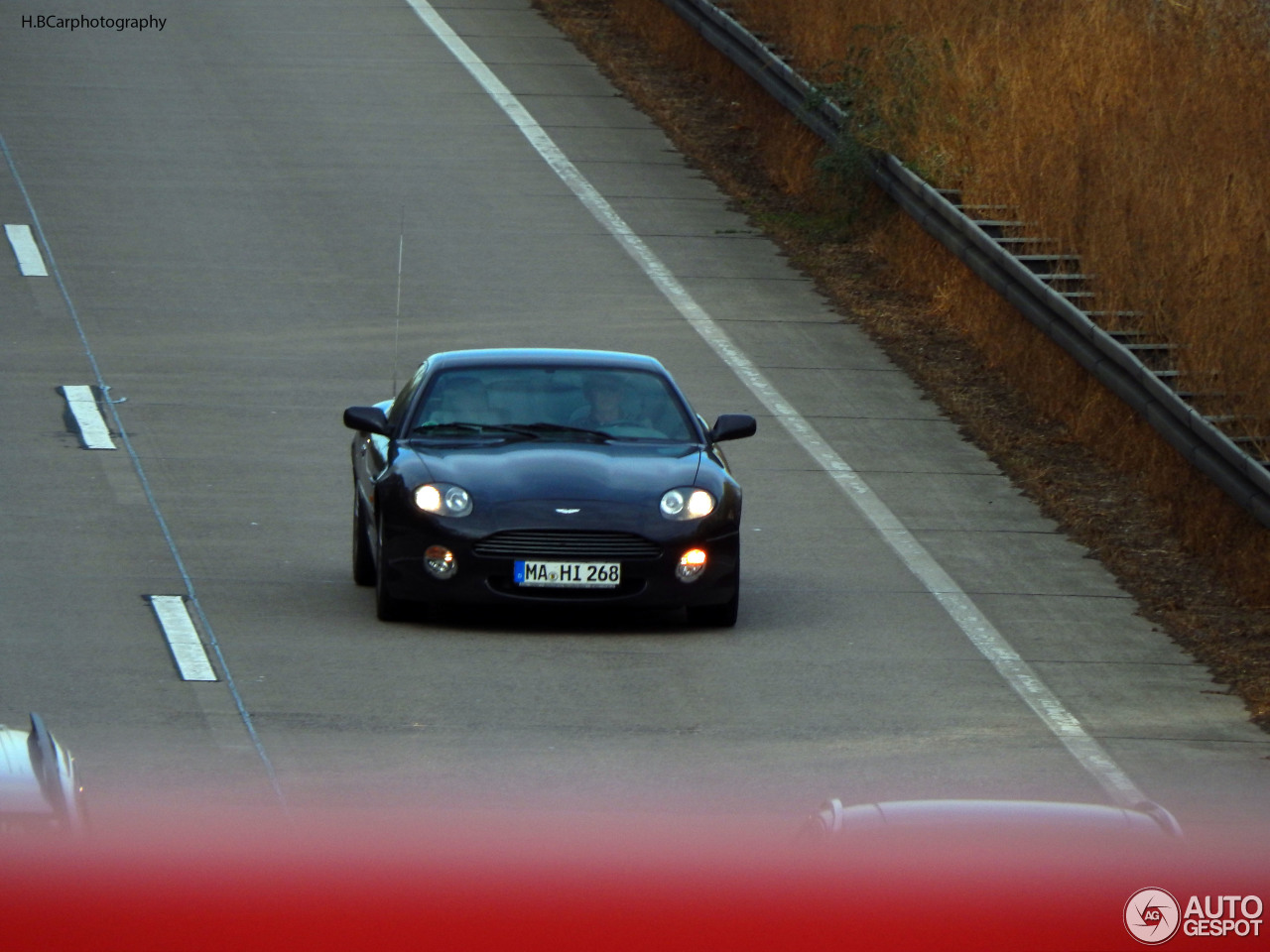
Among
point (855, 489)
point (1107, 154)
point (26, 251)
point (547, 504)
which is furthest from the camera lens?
point (26, 251)

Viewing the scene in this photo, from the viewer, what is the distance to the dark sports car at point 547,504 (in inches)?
445

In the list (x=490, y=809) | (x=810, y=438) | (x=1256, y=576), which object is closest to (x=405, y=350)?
(x=810, y=438)

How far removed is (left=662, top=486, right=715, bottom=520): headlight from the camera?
1148 cm

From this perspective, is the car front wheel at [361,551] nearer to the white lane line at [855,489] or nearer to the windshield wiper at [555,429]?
the windshield wiper at [555,429]

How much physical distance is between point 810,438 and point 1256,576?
4.12m

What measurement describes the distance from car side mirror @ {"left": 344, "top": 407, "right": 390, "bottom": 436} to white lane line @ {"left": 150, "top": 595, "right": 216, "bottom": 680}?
4.01ft

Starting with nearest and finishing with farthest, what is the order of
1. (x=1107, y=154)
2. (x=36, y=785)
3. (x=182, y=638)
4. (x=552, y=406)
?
(x=36, y=785) < (x=182, y=638) < (x=552, y=406) < (x=1107, y=154)

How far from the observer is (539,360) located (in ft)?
41.3

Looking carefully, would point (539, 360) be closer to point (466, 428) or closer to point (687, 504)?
point (466, 428)

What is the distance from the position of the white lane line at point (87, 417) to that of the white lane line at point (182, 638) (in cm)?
383

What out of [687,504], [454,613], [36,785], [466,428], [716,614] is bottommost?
[454,613]

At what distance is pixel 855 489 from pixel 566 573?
432 centimetres

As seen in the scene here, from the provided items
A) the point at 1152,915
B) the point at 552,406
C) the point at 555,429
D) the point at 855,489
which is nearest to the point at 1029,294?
the point at 855,489

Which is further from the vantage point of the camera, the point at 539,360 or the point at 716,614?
the point at 539,360
